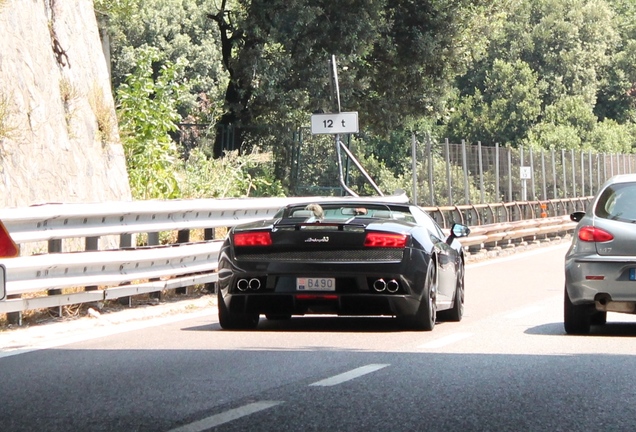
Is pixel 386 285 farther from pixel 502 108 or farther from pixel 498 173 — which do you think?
pixel 502 108

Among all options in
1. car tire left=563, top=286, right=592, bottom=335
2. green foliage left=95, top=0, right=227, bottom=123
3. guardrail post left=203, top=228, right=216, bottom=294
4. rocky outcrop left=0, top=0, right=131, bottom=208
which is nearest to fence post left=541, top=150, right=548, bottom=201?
rocky outcrop left=0, top=0, right=131, bottom=208

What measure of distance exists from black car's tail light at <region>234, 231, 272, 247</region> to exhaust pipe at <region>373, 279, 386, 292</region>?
952mm

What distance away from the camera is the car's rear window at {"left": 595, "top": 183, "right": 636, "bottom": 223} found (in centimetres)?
1270

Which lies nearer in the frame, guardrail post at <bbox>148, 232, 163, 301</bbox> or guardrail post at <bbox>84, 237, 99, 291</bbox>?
guardrail post at <bbox>84, 237, 99, 291</bbox>

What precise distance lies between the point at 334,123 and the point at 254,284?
11.6m

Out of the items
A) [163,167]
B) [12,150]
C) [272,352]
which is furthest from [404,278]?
[163,167]

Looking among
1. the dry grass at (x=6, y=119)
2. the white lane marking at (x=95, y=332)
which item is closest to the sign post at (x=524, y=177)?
the dry grass at (x=6, y=119)

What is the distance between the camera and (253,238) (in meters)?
12.5

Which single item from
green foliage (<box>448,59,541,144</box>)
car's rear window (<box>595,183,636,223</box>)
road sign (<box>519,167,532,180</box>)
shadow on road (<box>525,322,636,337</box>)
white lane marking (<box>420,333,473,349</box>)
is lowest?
shadow on road (<box>525,322,636,337</box>)

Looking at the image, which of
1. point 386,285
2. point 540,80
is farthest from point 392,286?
point 540,80

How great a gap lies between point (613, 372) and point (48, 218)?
209 inches

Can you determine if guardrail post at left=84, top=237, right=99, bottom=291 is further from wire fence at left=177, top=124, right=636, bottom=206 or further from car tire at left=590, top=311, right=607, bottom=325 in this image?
wire fence at left=177, top=124, right=636, bottom=206

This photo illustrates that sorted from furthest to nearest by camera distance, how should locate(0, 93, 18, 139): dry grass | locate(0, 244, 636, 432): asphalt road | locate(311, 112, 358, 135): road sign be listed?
locate(311, 112, 358, 135): road sign < locate(0, 93, 18, 139): dry grass < locate(0, 244, 636, 432): asphalt road

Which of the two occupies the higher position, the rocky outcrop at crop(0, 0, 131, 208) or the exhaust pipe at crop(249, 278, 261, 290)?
the rocky outcrop at crop(0, 0, 131, 208)
